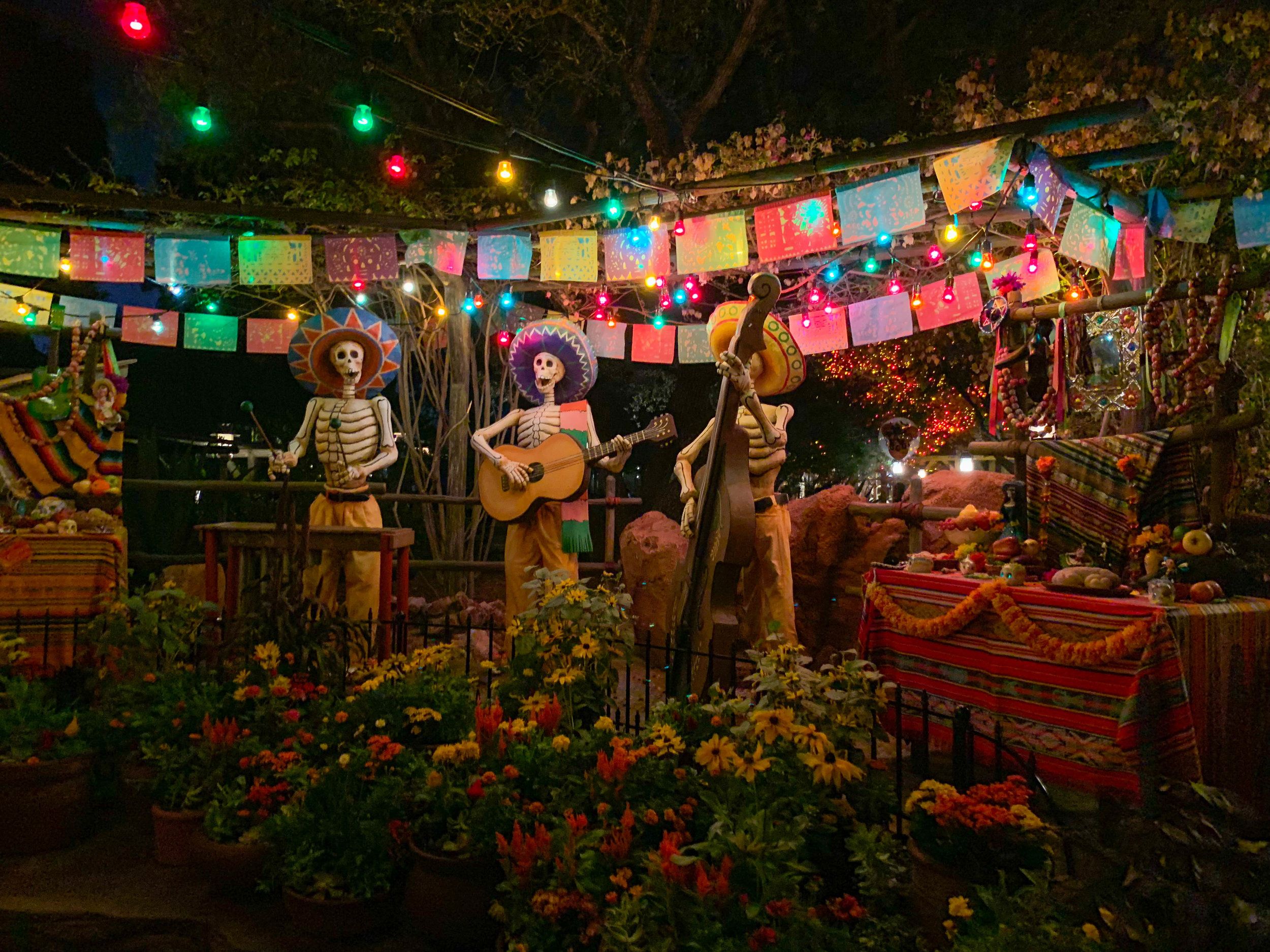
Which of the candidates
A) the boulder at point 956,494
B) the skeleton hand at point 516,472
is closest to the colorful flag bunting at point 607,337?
the skeleton hand at point 516,472

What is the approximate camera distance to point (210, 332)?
29.0ft

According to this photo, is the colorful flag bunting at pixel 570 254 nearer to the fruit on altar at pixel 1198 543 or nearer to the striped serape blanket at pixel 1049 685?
the striped serape blanket at pixel 1049 685

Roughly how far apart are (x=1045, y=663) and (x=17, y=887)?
13.9ft

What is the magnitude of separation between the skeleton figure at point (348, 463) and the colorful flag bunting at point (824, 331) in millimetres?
3902

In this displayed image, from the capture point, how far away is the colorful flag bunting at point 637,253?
24.0 feet

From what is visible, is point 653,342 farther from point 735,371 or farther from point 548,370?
point 735,371

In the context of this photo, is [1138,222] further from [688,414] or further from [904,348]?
[688,414]

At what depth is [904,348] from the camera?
12344 millimetres

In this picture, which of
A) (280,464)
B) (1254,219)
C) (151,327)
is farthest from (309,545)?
(1254,219)

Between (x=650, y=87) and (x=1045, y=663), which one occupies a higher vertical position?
(x=650, y=87)

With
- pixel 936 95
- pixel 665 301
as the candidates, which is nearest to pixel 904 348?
pixel 936 95

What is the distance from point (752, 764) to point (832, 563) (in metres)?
4.83

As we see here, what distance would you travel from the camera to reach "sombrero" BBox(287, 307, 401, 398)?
6.53 m

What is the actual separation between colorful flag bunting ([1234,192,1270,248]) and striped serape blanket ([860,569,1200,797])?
2833mm
